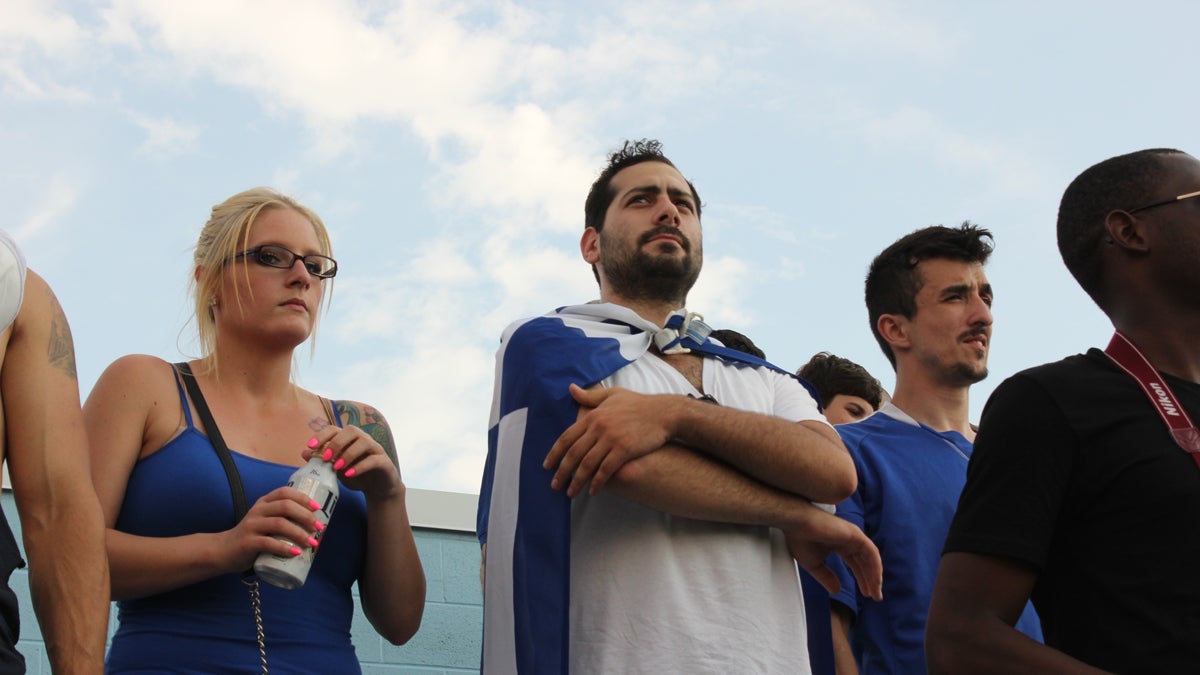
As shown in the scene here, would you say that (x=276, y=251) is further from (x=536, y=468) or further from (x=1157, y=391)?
(x=1157, y=391)

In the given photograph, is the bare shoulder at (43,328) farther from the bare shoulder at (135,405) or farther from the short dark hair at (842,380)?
the short dark hair at (842,380)

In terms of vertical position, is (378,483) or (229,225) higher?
(229,225)

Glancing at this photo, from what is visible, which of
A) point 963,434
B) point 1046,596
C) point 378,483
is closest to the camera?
point 1046,596

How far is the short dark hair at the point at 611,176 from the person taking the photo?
3176 mm

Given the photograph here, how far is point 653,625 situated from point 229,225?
4.13 ft

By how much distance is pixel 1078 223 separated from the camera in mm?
2248

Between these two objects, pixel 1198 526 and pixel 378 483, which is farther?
pixel 378 483

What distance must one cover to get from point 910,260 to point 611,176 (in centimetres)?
108

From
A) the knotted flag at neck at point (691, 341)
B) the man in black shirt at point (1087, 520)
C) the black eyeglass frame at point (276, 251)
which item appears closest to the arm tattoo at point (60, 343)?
the black eyeglass frame at point (276, 251)

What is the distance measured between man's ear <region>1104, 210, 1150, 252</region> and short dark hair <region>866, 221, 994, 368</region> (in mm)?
1541

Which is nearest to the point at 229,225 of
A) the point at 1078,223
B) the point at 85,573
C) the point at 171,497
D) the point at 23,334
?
the point at 171,497

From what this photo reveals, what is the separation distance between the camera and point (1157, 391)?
196 cm

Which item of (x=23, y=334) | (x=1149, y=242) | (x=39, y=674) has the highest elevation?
(x=1149, y=242)

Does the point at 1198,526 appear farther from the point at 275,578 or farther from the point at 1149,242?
the point at 275,578
